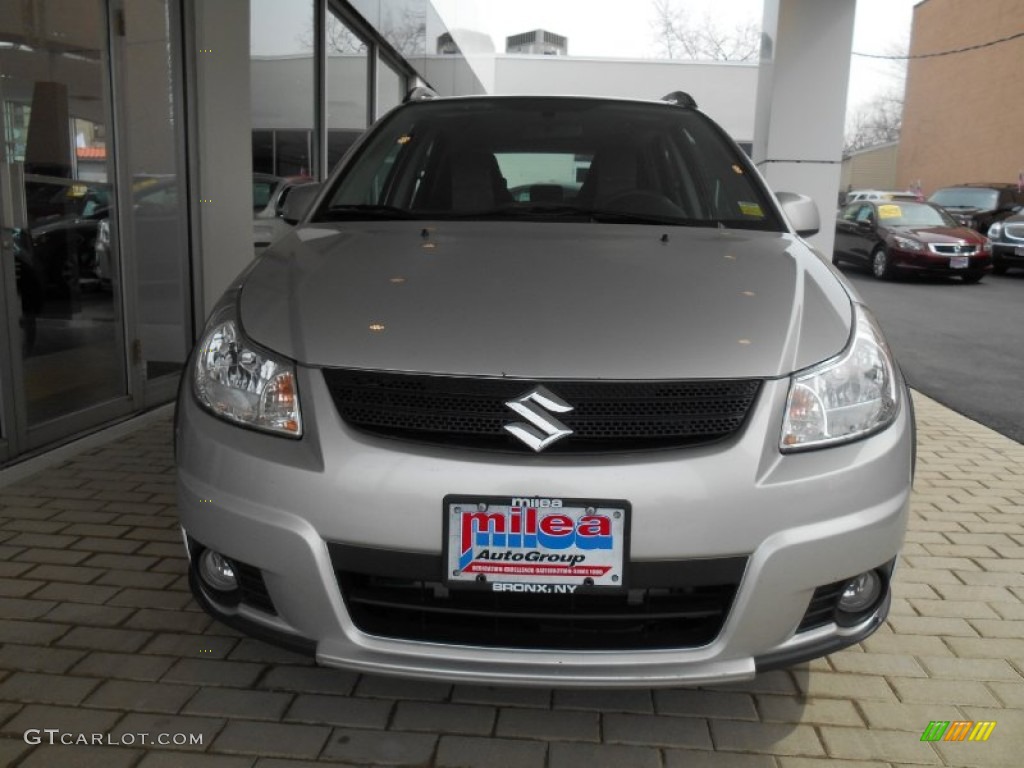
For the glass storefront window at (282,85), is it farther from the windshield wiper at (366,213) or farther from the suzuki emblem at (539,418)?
the suzuki emblem at (539,418)

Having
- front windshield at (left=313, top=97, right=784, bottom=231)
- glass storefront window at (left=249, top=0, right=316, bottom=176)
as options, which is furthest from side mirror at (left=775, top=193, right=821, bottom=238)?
glass storefront window at (left=249, top=0, right=316, bottom=176)

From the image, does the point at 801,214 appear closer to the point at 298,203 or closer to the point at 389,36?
the point at 298,203

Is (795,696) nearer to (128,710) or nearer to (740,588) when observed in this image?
(740,588)

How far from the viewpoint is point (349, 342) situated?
1.91 metres

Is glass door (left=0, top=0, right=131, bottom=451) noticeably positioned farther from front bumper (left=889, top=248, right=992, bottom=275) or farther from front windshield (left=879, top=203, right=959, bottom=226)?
front windshield (left=879, top=203, right=959, bottom=226)

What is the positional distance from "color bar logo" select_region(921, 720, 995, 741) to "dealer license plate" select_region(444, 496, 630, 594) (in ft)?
3.13

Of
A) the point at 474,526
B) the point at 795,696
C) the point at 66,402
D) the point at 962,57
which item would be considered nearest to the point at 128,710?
the point at 474,526

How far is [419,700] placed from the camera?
2.16m

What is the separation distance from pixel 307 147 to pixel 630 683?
281 inches

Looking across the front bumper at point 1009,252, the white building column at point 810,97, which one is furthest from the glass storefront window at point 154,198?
the front bumper at point 1009,252

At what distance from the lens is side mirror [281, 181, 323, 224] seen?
9.86ft

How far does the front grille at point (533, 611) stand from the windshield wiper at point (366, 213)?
4.49 feet

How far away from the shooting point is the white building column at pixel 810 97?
7.35m

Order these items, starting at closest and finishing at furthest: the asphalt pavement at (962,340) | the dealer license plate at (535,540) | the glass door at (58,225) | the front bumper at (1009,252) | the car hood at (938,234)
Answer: the dealer license plate at (535,540)
the glass door at (58,225)
the asphalt pavement at (962,340)
the car hood at (938,234)
the front bumper at (1009,252)
